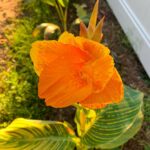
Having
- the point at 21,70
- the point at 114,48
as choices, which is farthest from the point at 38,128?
the point at 114,48

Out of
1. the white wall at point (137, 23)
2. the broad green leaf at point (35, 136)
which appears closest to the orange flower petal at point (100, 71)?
the broad green leaf at point (35, 136)

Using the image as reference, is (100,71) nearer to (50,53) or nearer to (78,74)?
(78,74)

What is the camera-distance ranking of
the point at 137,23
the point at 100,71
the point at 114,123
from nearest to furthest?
the point at 100,71 → the point at 114,123 → the point at 137,23

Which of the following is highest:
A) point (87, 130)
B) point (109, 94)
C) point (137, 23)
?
point (109, 94)

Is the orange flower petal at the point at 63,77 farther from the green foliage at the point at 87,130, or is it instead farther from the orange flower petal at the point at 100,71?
the green foliage at the point at 87,130

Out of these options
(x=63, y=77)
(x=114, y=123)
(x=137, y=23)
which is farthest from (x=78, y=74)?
(x=137, y=23)

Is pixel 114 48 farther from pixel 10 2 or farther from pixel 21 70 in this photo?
pixel 10 2

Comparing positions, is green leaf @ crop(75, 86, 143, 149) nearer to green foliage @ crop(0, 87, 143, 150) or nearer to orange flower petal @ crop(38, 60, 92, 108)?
green foliage @ crop(0, 87, 143, 150)
